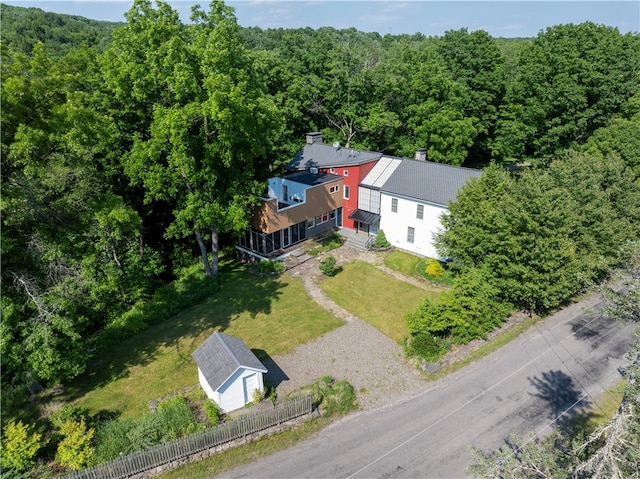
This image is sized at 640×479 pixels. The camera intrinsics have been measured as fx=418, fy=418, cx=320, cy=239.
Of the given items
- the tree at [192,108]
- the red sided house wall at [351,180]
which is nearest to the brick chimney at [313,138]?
the red sided house wall at [351,180]

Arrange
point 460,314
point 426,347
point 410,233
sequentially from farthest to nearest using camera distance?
point 410,233, point 460,314, point 426,347

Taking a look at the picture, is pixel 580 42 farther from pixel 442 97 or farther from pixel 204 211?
pixel 204 211

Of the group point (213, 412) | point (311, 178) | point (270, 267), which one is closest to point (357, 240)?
point (311, 178)

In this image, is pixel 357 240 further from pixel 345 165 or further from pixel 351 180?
pixel 345 165

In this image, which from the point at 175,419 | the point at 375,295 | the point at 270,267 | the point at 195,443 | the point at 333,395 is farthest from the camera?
the point at 270,267

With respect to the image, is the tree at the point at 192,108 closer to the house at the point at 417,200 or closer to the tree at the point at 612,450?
the house at the point at 417,200

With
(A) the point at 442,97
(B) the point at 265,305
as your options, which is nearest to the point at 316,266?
(B) the point at 265,305
